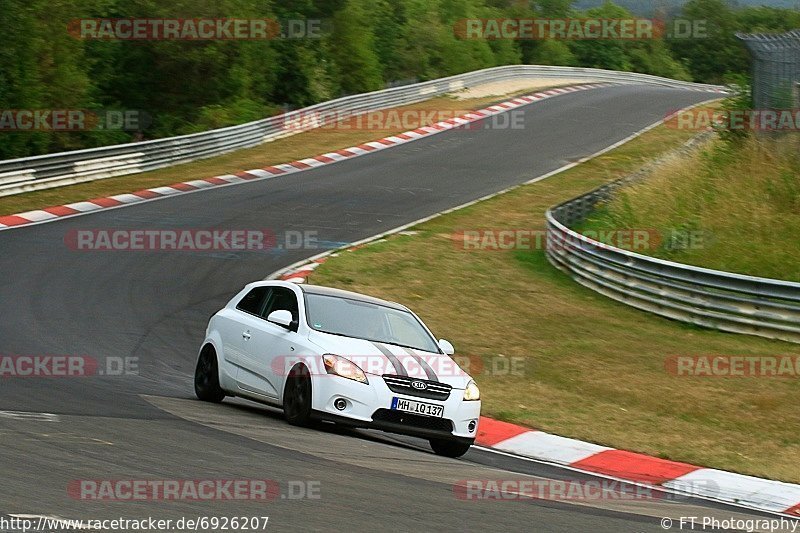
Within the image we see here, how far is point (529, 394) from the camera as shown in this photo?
14.6 meters

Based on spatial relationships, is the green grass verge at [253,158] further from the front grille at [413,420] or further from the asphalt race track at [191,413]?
the front grille at [413,420]

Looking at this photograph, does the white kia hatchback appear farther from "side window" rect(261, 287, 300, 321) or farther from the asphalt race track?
the asphalt race track

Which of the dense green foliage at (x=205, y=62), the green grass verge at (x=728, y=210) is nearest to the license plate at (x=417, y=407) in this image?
the green grass verge at (x=728, y=210)

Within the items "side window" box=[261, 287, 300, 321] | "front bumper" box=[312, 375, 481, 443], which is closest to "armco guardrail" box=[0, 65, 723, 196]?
"side window" box=[261, 287, 300, 321]

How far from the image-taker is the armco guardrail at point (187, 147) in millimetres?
29109

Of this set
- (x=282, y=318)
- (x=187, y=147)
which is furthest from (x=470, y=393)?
(x=187, y=147)

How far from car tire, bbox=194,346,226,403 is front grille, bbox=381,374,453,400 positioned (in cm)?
244

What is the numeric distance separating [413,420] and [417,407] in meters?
0.12

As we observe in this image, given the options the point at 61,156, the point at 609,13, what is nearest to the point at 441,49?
the point at 609,13

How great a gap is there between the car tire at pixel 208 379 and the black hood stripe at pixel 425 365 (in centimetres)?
227

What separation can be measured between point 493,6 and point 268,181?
78.8 metres

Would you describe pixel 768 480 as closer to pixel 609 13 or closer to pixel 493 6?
pixel 493 6

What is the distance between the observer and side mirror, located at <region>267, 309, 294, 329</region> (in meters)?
11.2

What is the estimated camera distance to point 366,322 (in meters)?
11.6
